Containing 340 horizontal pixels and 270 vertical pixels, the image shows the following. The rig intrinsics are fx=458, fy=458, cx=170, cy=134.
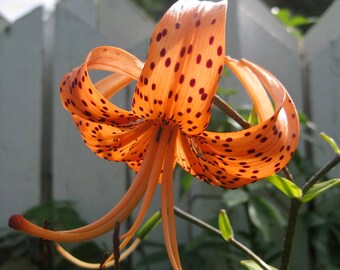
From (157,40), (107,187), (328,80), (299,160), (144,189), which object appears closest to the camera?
(157,40)

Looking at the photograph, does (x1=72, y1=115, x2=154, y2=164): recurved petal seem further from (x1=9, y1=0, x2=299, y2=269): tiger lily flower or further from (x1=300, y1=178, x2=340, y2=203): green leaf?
(x1=300, y1=178, x2=340, y2=203): green leaf

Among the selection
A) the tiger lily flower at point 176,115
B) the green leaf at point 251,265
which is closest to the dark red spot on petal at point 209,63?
the tiger lily flower at point 176,115

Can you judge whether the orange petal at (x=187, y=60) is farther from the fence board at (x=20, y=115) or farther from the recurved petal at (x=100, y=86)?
the fence board at (x=20, y=115)

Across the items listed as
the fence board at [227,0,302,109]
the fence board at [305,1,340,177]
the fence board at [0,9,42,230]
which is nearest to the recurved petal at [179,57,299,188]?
the fence board at [305,1,340,177]

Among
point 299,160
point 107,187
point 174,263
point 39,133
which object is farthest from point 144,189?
point 39,133

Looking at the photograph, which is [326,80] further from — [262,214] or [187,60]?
[187,60]

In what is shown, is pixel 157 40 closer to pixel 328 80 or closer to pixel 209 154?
pixel 209 154
